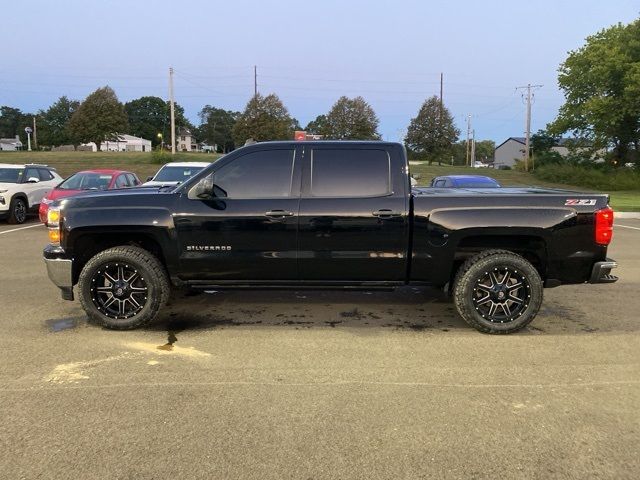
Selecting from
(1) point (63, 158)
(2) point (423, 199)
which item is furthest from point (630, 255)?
(1) point (63, 158)

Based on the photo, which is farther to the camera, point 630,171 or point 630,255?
point 630,171

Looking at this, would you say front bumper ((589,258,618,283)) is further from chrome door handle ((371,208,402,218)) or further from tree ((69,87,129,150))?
tree ((69,87,129,150))

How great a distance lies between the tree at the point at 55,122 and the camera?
11462cm

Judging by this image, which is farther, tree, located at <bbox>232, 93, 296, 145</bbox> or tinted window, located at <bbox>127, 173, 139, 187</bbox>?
tree, located at <bbox>232, 93, 296, 145</bbox>

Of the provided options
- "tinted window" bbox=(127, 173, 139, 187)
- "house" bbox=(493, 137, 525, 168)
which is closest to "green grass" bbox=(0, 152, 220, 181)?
"tinted window" bbox=(127, 173, 139, 187)

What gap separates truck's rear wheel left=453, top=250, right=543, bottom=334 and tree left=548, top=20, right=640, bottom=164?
38.3 metres

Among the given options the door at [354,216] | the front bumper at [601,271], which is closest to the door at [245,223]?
the door at [354,216]

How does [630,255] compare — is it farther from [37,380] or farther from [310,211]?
[37,380]

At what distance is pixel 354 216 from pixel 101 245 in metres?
2.70

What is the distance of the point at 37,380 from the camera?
164 inches

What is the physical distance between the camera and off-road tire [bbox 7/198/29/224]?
14680 mm

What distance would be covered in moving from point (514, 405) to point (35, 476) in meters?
3.04

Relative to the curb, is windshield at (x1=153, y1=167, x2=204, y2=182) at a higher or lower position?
higher

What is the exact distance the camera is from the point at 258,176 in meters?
5.44
